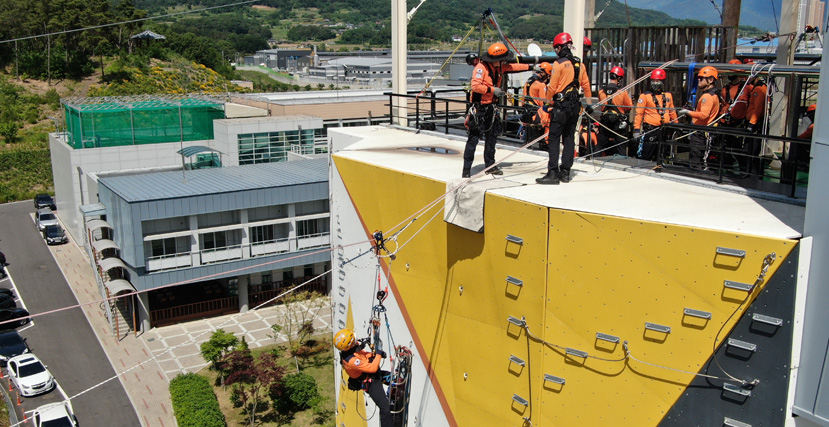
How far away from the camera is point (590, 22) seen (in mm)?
17234

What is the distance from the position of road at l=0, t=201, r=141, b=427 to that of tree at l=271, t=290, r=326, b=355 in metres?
7.05

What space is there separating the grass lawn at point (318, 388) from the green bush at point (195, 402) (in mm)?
772

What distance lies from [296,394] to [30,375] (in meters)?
9.95

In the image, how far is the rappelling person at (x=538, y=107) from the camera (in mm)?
13324

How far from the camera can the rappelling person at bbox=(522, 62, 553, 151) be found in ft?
43.7

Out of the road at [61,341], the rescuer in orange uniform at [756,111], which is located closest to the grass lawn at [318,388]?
the road at [61,341]

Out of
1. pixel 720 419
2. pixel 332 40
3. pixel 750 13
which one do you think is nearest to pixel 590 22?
pixel 750 13

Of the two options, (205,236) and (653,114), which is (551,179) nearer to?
(653,114)

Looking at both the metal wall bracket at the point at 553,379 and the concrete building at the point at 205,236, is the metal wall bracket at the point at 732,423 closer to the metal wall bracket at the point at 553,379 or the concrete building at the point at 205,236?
the metal wall bracket at the point at 553,379

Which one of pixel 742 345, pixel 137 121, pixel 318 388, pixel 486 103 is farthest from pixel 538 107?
pixel 137 121

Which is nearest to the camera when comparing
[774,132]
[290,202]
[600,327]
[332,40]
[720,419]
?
A: [720,419]

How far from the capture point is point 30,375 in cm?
2633

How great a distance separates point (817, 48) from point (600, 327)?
55.9ft

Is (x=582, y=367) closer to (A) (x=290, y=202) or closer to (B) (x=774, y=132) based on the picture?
(B) (x=774, y=132)
